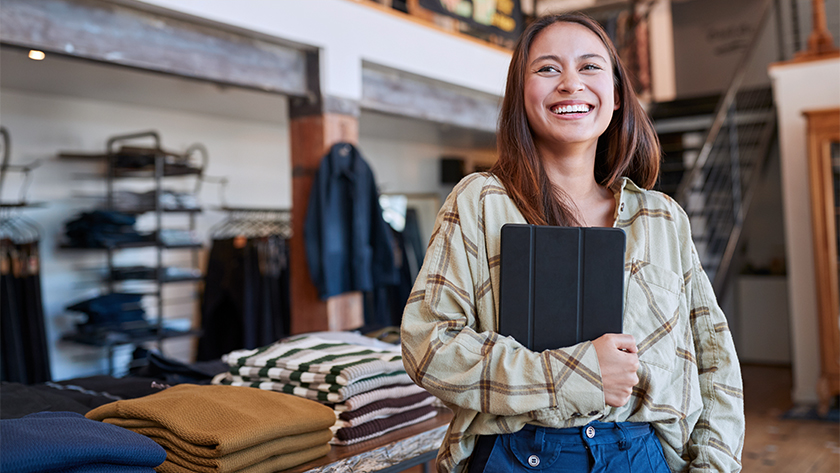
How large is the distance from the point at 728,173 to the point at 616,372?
5.81 m

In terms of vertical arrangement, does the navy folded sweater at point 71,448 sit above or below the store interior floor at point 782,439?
above

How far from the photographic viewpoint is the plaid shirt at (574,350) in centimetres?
92

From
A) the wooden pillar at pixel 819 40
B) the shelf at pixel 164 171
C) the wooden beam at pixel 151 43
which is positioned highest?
the wooden pillar at pixel 819 40

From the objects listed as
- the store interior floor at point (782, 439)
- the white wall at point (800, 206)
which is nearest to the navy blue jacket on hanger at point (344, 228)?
the store interior floor at point (782, 439)

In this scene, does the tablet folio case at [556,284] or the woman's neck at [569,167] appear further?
the woman's neck at [569,167]

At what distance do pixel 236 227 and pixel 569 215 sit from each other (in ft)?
15.8

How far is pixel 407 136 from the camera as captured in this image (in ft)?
22.8

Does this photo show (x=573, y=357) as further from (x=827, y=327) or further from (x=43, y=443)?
(x=827, y=327)

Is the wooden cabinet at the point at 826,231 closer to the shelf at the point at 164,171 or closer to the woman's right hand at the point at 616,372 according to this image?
the shelf at the point at 164,171

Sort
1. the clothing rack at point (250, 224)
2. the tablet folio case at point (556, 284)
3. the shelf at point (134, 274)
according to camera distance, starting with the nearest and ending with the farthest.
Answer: the tablet folio case at point (556, 284) → the shelf at point (134, 274) → the clothing rack at point (250, 224)

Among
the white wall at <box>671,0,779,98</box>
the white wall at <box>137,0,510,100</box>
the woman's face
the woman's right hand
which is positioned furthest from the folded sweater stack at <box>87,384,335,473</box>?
the white wall at <box>671,0,779,98</box>

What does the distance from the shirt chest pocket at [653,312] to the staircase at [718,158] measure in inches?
140

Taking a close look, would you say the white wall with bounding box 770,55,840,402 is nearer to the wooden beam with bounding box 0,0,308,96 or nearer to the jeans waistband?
the wooden beam with bounding box 0,0,308,96

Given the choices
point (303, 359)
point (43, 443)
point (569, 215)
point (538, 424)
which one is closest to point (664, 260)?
point (569, 215)
